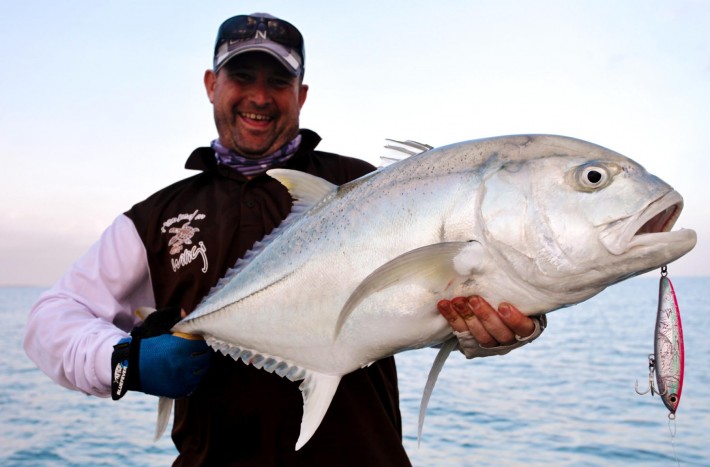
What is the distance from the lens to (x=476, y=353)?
2605mm

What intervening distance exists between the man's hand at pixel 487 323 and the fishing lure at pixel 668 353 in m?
0.52

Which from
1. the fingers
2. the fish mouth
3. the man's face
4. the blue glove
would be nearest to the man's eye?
the man's face

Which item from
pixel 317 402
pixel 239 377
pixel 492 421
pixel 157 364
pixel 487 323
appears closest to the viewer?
pixel 487 323

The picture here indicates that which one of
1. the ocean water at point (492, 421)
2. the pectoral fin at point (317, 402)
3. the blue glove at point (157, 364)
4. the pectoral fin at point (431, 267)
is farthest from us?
the ocean water at point (492, 421)

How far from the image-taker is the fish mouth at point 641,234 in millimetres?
2064

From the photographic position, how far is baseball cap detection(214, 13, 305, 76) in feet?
11.3

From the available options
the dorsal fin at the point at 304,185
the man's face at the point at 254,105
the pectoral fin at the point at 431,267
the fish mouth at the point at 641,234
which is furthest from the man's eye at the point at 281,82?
the fish mouth at the point at 641,234

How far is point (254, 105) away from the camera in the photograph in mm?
3447

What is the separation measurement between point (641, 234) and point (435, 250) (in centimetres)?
65

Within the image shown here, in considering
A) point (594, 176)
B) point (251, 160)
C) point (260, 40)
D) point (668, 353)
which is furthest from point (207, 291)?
point (668, 353)

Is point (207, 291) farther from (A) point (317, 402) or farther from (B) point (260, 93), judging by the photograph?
(B) point (260, 93)

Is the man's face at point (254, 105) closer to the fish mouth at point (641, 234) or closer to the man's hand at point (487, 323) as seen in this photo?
the man's hand at point (487, 323)

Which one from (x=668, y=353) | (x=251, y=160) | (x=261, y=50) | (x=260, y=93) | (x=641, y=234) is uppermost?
(x=261, y=50)

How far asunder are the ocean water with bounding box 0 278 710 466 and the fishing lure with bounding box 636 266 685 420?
445 cm
